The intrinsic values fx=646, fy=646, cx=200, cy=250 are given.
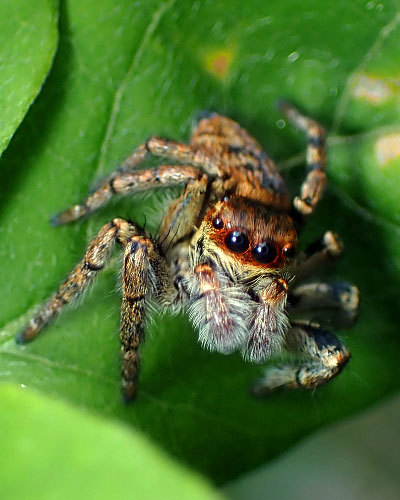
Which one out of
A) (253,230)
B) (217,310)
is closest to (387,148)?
Result: (253,230)

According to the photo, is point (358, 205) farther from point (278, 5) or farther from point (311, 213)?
point (278, 5)

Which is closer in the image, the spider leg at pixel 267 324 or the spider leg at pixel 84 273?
the spider leg at pixel 84 273

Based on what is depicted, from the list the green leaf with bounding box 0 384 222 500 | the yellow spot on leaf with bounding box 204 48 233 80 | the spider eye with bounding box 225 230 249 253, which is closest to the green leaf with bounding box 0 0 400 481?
the yellow spot on leaf with bounding box 204 48 233 80

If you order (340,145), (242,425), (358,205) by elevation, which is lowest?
(242,425)

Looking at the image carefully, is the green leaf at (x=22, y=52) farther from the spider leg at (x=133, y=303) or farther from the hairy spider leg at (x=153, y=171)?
the spider leg at (x=133, y=303)

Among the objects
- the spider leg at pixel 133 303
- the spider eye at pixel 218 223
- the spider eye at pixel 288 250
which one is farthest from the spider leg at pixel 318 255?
the spider leg at pixel 133 303

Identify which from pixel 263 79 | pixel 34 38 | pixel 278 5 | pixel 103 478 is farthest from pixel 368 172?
pixel 103 478
